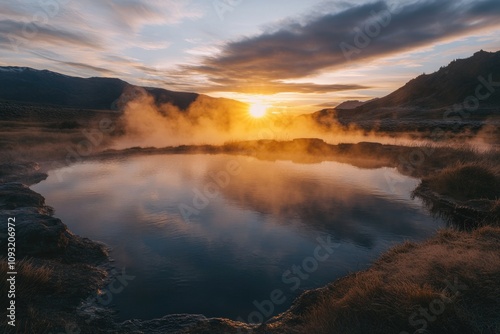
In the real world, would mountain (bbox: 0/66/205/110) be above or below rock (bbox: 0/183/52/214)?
above

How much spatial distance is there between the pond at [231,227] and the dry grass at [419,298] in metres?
1.44

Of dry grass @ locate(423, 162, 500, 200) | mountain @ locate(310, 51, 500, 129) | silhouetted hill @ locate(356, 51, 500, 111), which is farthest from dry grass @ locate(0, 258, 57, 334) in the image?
silhouetted hill @ locate(356, 51, 500, 111)

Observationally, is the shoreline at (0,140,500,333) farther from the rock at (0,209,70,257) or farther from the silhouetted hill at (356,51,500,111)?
the silhouetted hill at (356,51,500,111)

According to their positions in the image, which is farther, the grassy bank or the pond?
the pond

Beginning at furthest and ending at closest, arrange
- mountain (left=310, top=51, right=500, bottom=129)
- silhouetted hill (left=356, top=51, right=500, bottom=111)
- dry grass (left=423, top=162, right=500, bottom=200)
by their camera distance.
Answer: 1. silhouetted hill (left=356, top=51, right=500, bottom=111)
2. mountain (left=310, top=51, right=500, bottom=129)
3. dry grass (left=423, top=162, right=500, bottom=200)

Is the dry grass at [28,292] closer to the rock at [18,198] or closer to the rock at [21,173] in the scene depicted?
the rock at [18,198]

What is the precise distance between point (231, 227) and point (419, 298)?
7.00 m

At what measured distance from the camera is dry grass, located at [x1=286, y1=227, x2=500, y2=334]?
473 cm

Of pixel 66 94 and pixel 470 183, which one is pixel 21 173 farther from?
→ pixel 66 94

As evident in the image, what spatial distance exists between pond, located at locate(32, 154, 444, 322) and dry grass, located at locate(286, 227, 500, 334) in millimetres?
1444

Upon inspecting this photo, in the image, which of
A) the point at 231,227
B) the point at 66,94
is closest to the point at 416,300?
the point at 231,227

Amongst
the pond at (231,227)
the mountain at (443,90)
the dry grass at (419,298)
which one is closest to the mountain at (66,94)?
the mountain at (443,90)

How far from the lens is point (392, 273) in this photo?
22.4ft

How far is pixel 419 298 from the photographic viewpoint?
4.94 metres
